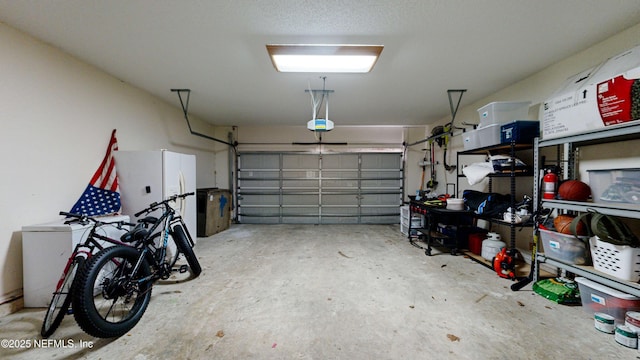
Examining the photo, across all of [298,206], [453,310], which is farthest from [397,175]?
[453,310]

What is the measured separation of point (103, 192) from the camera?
8.83 feet

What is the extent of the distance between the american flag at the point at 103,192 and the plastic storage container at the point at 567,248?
4930 mm

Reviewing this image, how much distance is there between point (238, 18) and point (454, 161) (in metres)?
4.52

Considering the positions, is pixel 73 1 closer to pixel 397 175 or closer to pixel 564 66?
pixel 564 66

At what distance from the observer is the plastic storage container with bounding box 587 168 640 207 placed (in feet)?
5.84

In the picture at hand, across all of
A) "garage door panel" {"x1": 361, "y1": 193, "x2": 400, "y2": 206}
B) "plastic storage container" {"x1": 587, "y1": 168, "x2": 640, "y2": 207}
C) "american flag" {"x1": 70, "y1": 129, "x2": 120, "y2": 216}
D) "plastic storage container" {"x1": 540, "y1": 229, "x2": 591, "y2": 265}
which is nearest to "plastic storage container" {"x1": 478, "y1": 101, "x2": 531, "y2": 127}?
"plastic storage container" {"x1": 587, "y1": 168, "x2": 640, "y2": 207}

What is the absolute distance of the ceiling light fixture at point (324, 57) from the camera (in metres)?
2.11

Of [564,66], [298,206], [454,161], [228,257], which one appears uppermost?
[564,66]

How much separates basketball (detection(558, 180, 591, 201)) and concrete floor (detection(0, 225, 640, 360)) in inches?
40.8

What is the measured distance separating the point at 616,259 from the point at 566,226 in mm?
385

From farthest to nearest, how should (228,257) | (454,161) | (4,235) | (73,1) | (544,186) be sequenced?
(454,161)
(228,257)
(544,186)
(4,235)
(73,1)

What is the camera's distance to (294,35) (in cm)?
205

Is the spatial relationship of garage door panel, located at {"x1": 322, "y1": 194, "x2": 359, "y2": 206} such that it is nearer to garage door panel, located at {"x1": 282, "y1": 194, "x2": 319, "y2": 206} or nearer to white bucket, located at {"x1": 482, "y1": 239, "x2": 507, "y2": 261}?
garage door panel, located at {"x1": 282, "y1": 194, "x2": 319, "y2": 206}

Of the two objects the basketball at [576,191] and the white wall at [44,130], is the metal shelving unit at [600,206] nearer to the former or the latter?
the basketball at [576,191]
